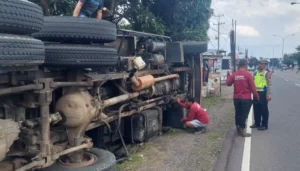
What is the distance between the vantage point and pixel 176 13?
13117mm

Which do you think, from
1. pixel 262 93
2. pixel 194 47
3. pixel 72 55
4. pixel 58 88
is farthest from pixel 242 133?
pixel 72 55

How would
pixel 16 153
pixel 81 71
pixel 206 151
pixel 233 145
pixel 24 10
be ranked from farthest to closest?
pixel 233 145
pixel 206 151
pixel 81 71
pixel 16 153
pixel 24 10

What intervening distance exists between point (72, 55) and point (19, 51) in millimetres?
988

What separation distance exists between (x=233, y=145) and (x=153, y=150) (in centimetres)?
171

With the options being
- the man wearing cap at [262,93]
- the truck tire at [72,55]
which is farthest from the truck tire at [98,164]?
the man wearing cap at [262,93]

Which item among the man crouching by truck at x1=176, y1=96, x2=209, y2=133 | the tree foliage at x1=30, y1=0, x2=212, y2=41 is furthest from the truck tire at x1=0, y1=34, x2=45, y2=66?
the tree foliage at x1=30, y1=0, x2=212, y2=41

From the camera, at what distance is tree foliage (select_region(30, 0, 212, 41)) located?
472 inches

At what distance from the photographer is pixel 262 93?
347 inches

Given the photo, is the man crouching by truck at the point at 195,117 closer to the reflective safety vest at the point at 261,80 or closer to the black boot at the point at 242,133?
the black boot at the point at 242,133

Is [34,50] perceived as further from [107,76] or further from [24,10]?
[107,76]

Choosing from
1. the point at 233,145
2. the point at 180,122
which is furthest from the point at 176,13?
the point at 233,145

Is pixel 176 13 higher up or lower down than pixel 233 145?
higher up

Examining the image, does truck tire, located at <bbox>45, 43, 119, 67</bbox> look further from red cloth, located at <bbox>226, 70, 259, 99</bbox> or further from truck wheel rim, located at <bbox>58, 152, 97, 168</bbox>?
red cloth, located at <bbox>226, 70, 259, 99</bbox>

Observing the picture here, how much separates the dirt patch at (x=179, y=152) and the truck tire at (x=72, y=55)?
6.52 ft
